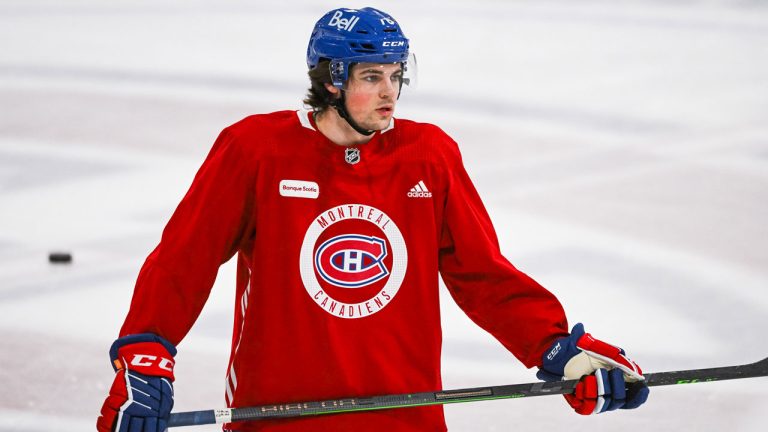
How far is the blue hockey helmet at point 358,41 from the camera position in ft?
8.98

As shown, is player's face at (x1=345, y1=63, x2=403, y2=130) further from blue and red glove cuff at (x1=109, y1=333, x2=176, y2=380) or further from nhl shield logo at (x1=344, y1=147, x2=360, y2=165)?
blue and red glove cuff at (x1=109, y1=333, x2=176, y2=380)

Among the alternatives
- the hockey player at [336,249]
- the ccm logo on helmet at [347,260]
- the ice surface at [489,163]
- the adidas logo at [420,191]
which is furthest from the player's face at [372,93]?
the ice surface at [489,163]

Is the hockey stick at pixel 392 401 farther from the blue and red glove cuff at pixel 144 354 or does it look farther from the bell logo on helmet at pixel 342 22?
the bell logo on helmet at pixel 342 22

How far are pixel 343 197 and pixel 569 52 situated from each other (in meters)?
6.09

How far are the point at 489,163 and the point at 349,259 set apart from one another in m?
3.78

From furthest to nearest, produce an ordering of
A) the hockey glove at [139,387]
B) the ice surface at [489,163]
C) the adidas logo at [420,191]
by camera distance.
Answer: the ice surface at [489,163] < the adidas logo at [420,191] < the hockey glove at [139,387]

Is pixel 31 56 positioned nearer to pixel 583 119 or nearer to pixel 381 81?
pixel 583 119

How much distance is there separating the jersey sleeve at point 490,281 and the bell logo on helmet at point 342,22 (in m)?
0.37

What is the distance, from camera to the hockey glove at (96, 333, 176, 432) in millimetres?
2498

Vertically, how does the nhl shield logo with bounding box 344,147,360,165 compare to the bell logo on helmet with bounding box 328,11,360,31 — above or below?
below

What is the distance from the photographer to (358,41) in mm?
2738

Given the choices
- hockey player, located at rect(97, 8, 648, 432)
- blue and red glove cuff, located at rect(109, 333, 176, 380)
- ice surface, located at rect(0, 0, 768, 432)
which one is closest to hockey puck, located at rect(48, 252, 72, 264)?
ice surface, located at rect(0, 0, 768, 432)

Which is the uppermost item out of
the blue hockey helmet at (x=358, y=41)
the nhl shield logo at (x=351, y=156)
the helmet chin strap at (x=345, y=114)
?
the blue hockey helmet at (x=358, y=41)

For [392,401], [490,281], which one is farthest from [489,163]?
[392,401]
